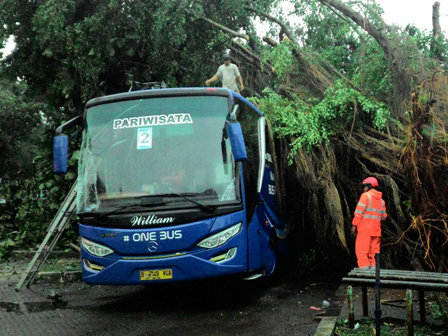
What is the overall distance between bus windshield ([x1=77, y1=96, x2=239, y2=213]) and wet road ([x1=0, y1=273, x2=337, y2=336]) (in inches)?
52.4

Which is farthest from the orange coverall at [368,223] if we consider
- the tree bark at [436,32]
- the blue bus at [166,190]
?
the tree bark at [436,32]

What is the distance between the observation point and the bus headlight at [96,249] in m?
7.74

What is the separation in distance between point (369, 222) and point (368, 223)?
22mm

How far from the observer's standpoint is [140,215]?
24.8 ft

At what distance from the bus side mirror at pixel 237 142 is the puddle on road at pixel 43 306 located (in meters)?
3.46

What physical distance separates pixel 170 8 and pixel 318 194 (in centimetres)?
645

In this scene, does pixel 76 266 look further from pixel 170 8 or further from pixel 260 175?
pixel 170 8

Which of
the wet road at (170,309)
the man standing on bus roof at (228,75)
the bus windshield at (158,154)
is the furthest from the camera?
the man standing on bus roof at (228,75)

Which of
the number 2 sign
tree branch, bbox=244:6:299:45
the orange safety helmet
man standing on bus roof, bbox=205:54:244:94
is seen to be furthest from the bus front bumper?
tree branch, bbox=244:6:299:45

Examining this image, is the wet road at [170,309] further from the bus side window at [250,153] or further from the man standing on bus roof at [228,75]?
the man standing on bus roof at [228,75]

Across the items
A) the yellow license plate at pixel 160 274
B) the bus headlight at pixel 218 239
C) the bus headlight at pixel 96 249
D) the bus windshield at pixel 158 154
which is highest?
the bus windshield at pixel 158 154

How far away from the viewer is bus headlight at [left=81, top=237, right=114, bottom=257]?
25.4 ft

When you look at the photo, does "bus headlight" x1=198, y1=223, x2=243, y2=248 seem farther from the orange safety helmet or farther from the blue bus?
the orange safety helmet

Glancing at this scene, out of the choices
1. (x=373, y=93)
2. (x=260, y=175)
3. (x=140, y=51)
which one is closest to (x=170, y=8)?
(x=140, y=51)
